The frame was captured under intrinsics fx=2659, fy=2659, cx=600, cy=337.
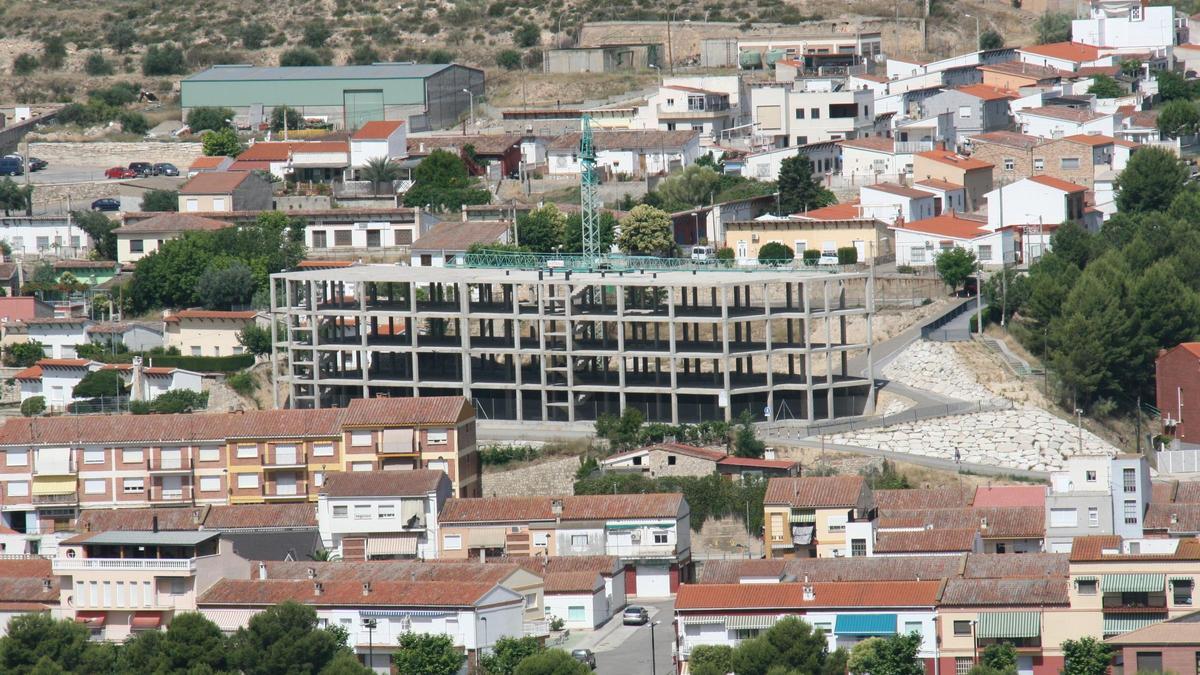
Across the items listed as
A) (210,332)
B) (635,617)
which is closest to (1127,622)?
(635,617)

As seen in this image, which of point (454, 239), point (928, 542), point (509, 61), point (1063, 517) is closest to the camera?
point (928, 542)

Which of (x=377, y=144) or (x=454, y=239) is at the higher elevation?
(x=377, y=144)

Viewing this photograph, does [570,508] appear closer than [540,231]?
Yes

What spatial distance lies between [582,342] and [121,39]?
61294mm

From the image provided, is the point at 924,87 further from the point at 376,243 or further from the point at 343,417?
the point at 343,417

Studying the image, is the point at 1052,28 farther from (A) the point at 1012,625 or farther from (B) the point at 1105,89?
(A) the point at 1012,625

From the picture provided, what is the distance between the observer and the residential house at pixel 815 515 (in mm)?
66938

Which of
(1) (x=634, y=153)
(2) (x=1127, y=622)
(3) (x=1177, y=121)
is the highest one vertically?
(3) (x=1177, y=121)

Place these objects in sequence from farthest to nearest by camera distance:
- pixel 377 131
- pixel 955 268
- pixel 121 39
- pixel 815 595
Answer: pixel 121 39 → pixel 377 131 → pixel 955 268 → pixel 815 595

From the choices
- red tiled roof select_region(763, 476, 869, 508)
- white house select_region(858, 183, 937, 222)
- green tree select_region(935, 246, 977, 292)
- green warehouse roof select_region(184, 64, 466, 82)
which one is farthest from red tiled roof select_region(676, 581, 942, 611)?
green warehouse roof select_region(184, 64, 466, 82)

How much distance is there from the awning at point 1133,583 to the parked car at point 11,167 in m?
64.8

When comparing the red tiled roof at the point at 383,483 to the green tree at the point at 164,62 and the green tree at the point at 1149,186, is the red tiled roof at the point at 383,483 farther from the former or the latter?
the green tree at the point at 164,62

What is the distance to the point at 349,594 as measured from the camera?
203ft

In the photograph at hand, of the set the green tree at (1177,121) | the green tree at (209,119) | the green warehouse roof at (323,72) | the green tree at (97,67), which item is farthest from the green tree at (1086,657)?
the green tree at (97,67)
